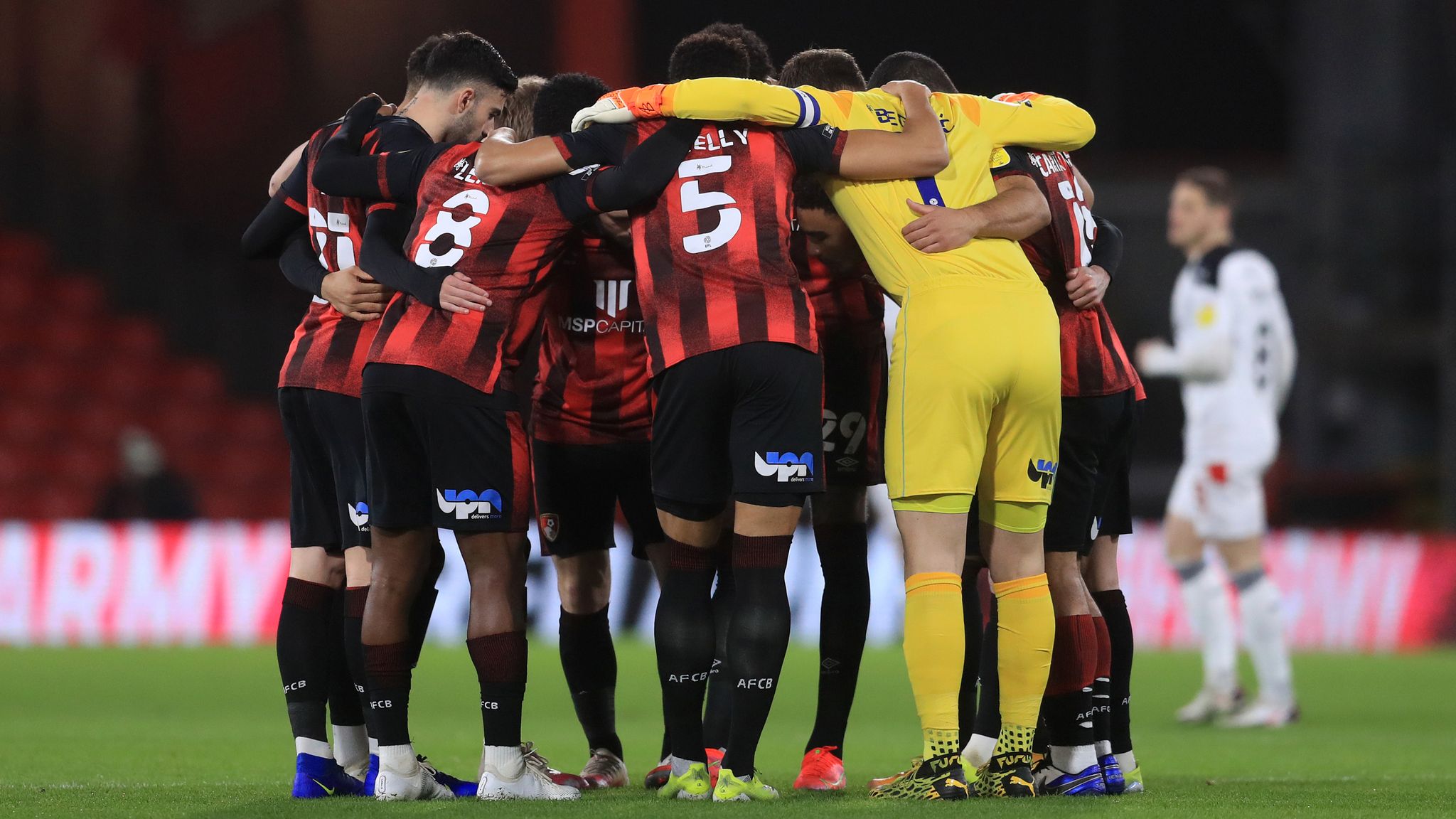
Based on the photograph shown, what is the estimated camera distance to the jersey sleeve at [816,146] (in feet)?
14.9

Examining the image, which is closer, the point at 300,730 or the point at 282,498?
the point at 300,730

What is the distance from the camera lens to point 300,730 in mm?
4758

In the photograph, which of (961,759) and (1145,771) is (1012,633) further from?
(1145,771)

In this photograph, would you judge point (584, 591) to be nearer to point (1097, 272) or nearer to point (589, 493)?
point (589, 493)

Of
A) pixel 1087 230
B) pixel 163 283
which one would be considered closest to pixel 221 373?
pixel 163 283

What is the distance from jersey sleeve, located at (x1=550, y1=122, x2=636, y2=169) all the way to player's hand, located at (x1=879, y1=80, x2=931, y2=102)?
759mm

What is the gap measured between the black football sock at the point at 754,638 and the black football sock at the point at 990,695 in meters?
0.88

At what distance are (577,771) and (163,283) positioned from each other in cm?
1329

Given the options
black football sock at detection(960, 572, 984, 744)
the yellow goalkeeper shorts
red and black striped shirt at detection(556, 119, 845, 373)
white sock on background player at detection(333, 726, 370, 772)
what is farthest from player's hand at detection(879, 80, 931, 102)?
white sock on background player at detection(333, 726, 370, 772)

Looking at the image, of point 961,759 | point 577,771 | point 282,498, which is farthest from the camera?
point 282,498

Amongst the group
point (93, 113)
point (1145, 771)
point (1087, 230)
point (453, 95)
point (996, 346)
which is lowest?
point (1145, 771)

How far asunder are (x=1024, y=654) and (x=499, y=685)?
4.61 feet

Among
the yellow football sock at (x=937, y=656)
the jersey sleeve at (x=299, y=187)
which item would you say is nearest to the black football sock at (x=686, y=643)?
the yellow football sock at (x=937, y=656)

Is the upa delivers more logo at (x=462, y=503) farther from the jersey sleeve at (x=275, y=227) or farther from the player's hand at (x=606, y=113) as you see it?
the jersey sleeve at (x=275, y=227)
